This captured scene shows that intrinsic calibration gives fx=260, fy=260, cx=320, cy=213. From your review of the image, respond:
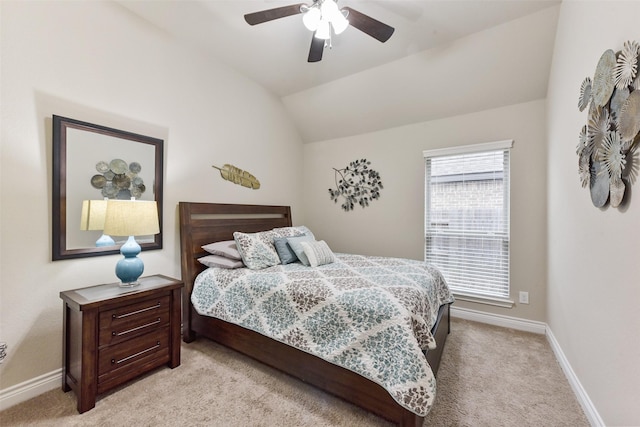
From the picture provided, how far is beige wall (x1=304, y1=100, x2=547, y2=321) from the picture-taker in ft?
9.18

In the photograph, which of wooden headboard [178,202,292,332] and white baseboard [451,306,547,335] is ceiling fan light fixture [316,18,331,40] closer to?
wooden headboard [178,202,292,332]

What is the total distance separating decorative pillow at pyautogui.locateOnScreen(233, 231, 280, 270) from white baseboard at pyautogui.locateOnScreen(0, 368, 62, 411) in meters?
1.50

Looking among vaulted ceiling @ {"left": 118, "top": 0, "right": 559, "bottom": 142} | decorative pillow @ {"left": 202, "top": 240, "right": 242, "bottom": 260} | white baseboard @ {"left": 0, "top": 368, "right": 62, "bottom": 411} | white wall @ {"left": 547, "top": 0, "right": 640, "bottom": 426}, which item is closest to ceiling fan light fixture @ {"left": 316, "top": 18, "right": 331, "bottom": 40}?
vaulted ceiling @ {"left": 118, "top": 0, "right": 559, "bottom": 142}

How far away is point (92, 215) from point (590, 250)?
3468mm

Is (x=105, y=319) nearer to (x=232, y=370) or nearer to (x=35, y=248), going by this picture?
(x=35, y=248)

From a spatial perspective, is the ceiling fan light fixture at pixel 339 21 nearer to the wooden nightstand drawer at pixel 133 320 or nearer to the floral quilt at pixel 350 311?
the floral quilt at pixel 350 311

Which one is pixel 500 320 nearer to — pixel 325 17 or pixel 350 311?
pixel 350 311

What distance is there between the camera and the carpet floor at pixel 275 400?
156 centimetres

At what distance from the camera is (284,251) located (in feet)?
8.84

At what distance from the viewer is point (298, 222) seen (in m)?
4.36

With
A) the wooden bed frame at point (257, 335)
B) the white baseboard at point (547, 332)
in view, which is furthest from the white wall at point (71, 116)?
the white baseboard at point (547, 332)

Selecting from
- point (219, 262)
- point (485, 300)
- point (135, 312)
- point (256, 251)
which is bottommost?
point (485, 300)

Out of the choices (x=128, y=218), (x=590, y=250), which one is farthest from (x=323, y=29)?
(x=590, y=250)

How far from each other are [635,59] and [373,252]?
2.98 m
